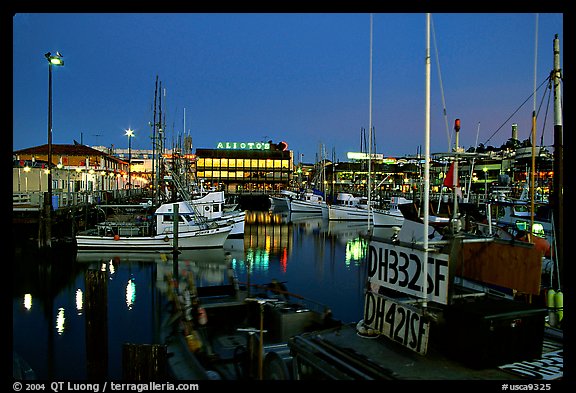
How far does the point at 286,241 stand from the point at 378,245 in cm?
3991

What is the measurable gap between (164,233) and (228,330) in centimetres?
2259

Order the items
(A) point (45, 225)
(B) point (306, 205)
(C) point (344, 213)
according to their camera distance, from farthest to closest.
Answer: (B) point (306, 205), (C) point (344, 213), (A) point (45, 225)

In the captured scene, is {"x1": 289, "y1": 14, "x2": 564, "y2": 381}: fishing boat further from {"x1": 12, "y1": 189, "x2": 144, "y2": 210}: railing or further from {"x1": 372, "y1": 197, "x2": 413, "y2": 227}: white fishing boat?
{"x1": 372, "y1": 197, "x2": 413, "y2": 227}: white fishing boat

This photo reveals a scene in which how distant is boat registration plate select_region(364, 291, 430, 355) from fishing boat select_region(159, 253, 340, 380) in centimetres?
239

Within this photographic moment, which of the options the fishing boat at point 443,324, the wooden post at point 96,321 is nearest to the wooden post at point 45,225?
the wooden post at point 96,321

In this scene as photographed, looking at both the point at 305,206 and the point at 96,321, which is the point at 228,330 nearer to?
the point at 96,321

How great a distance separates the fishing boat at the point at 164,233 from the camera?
3334 centimetres

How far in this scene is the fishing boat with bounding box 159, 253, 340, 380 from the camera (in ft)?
33.2

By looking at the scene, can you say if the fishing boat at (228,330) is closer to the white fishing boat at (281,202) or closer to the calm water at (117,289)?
the calm water at (117,289)

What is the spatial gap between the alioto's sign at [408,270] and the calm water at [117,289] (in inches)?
245

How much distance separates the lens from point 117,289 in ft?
77.8

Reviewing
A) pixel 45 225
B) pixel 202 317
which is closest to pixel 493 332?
Result: pixel 202 317

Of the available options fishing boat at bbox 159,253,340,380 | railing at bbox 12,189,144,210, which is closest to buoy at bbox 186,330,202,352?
fishing boat at bbox 159,253,340,380

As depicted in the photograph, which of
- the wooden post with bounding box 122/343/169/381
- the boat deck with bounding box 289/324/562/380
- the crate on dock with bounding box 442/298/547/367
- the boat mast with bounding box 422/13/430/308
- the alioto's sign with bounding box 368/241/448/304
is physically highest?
Result: the boat mast with bounding box 422/13/430/308
